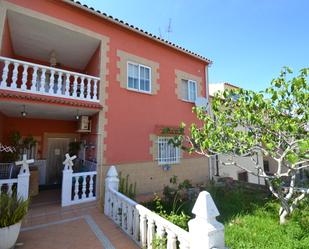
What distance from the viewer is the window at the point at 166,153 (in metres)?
11.2

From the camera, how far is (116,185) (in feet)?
24.9

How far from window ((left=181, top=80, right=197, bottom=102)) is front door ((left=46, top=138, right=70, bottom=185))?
8.28m

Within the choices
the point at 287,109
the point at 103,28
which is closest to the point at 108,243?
the point at 287,109

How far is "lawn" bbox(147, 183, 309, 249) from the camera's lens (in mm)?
5184

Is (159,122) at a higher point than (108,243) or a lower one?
A: higher

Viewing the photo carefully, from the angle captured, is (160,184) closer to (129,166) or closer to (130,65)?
(129,166)

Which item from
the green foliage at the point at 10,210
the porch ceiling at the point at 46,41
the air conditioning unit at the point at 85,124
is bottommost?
the green foliage at the point at 10,210

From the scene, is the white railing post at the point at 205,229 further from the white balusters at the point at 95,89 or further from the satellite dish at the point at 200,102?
the satellite dish at the point at 200,102

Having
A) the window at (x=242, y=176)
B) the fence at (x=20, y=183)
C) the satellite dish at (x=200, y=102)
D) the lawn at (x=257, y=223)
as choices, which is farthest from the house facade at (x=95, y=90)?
the window at (x=242, y=176)

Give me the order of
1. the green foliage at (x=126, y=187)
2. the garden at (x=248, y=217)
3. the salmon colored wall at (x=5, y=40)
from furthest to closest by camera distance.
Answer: the green foliage at (x=126, y=187) → the salmon colored wall at (x=5, y=40) → the garden at (x=248, y=217)

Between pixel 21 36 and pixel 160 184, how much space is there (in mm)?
9847

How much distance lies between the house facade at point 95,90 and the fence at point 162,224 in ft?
6.38

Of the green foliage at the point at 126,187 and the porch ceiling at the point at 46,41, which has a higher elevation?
the porch ceiling at the point at 46,41

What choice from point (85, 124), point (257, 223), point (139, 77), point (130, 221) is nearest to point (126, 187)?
point (130, 221)
